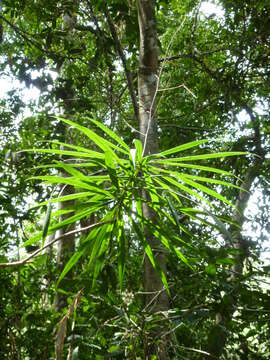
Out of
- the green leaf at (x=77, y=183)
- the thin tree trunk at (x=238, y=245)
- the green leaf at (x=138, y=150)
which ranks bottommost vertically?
the thin tree trunk at (x=238, y=245)

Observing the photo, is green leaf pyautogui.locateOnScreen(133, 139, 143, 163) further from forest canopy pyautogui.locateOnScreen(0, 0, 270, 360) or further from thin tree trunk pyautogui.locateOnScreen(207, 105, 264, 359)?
thin tree trunk pyautogui.locateOnScreen(207, 105, 264, 359)

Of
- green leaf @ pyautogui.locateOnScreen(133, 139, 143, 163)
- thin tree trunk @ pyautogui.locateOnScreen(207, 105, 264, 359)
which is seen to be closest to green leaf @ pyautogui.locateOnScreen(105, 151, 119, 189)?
green leaf @ pyautogui.locateOnScreen(133, 139, 143, 163)

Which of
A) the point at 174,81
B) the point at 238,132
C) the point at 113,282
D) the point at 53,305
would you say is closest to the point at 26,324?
the point at 53,305

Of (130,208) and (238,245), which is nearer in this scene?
(130,208)

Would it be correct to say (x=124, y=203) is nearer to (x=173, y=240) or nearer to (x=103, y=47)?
(x=173, y=240)

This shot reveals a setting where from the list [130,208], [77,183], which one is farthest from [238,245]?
[77,183]

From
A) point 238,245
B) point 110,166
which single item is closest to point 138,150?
point 110,166

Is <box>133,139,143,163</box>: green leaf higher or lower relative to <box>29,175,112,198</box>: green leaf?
higher

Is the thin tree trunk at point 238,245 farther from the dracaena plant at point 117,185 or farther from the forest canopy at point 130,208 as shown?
the dracaena plant at point 117,185

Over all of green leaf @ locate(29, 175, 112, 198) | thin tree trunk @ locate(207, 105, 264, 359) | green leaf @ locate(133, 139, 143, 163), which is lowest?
thin tree trunk @ locate(207, 105, 264, 359)

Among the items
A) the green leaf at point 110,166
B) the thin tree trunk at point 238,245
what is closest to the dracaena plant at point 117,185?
the green leaf at point 110,166

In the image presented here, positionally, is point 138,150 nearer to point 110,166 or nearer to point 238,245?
point 110,166

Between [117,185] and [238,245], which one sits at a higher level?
[117,185]

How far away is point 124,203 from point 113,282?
0.47 m
